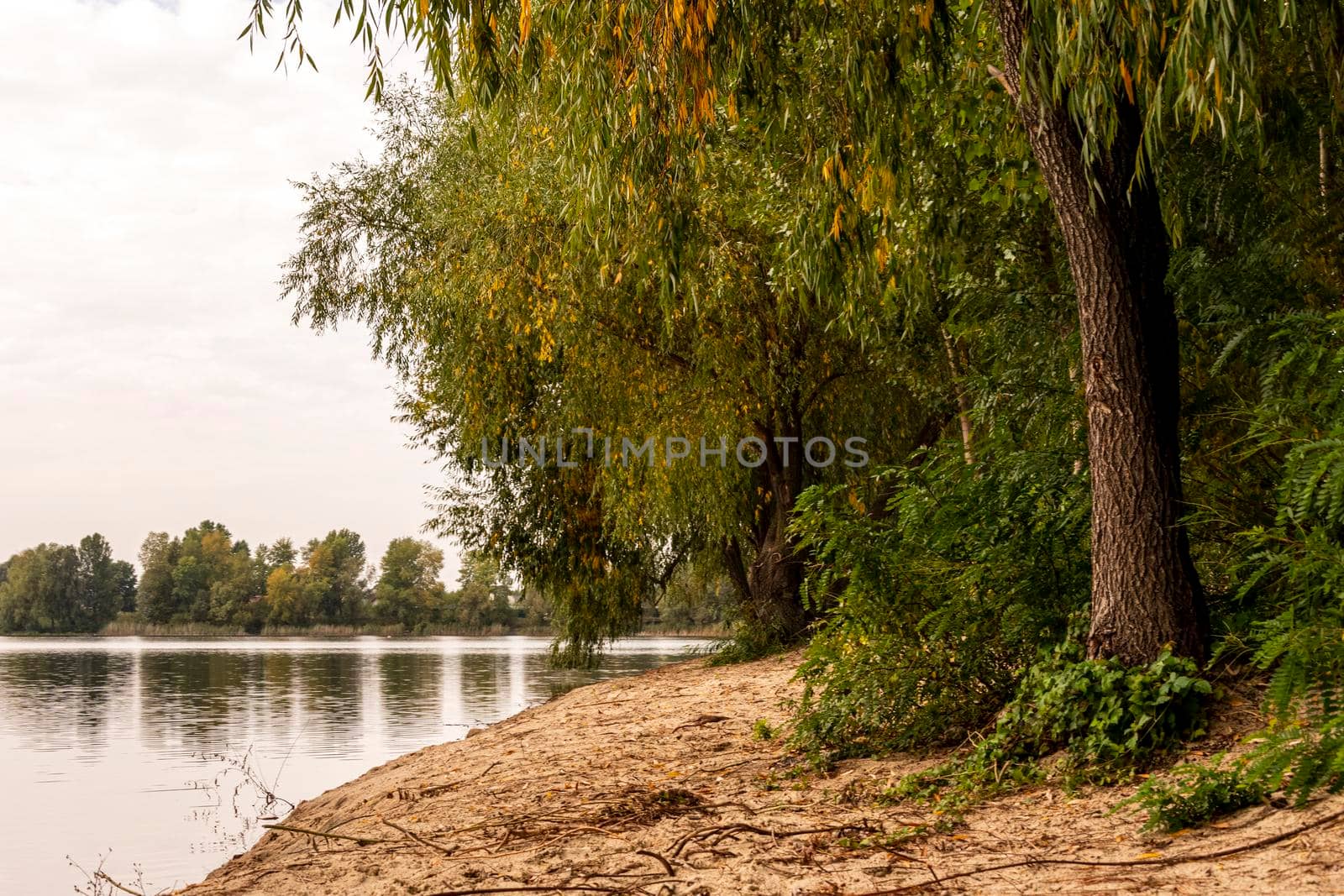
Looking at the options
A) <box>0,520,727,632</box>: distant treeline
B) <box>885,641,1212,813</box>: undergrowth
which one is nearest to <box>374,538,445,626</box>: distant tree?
<box>0,520,727,632</box>: distant treeline

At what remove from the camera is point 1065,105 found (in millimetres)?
5020

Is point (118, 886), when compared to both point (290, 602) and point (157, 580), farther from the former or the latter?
point (157, 580)

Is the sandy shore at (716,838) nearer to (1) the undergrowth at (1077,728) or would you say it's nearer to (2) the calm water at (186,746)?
(1) the undergrowth at (1077,728)

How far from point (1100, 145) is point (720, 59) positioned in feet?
6.04

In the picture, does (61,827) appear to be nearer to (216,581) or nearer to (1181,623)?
(1181,623)

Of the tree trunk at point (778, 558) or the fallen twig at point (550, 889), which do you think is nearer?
the fallen twig at point (550, 889)

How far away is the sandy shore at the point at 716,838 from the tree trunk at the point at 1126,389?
56 centimetres

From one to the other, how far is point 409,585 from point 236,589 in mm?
13840

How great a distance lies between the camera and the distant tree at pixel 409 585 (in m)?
79.9

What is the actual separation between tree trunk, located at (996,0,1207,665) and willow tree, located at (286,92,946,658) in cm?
409

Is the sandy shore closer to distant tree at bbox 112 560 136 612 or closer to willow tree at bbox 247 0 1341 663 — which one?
willow tree at bbox 247 0 1341 663

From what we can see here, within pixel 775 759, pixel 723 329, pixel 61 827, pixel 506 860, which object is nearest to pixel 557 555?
pixel 723 329

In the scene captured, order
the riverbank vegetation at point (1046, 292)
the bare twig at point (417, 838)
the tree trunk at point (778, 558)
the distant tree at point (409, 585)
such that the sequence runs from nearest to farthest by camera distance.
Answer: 1. the riverbank vegetation at point (1046, 292)
2. the bare twig at point (417, 838)
3. the tree trunk at point (778, 558)
4. the distant tree at point (409, 585)

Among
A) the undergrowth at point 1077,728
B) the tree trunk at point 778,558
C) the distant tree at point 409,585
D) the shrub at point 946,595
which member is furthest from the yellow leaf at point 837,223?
the distant tree at point 409,585
